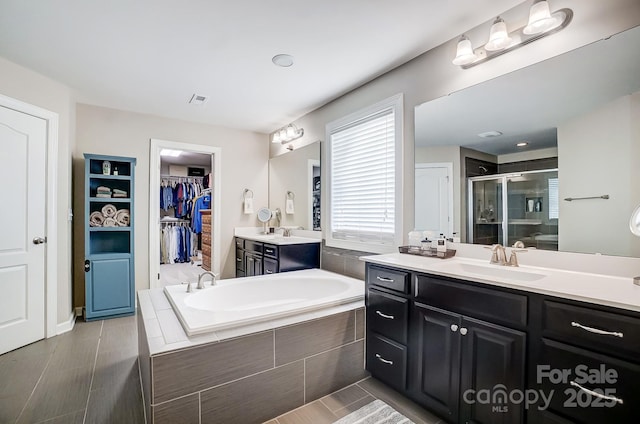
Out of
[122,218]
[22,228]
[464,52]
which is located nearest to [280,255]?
[122,218]

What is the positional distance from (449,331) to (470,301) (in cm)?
22

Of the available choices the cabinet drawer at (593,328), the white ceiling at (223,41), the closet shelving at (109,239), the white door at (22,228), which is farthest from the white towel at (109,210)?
the cabinet drawer at (593,328)

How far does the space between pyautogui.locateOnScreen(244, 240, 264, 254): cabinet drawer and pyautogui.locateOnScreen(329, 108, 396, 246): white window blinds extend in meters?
0.96

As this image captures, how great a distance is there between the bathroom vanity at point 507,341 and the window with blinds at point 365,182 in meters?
0.73

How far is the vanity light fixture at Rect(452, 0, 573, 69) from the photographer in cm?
157

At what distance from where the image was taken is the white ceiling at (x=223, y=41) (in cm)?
181

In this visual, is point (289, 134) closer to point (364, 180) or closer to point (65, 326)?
point (364, 180)

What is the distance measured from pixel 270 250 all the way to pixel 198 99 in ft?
5.99

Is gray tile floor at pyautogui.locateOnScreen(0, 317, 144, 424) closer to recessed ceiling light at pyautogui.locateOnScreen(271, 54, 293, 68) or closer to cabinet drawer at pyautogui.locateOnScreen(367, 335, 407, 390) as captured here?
cabinet drawer at pyautogui.locateOnScreen(367, 335, 407, 390)

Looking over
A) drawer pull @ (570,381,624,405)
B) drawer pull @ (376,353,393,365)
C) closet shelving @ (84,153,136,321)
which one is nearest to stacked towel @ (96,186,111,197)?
closet shelving @ (84,153,136,321)

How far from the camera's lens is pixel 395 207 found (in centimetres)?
254

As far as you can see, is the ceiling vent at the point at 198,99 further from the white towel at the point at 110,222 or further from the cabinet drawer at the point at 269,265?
the cabinet drawer at the point at 269,265

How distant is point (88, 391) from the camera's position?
1.99 meters

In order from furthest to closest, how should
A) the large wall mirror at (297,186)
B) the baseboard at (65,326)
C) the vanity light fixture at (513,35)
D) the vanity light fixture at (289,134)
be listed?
1. the vanity light fixture at (289,134)
2. the large wall mirror at (297,186)
3. the baseboard at (65,326)
4. the vanity light fixture at (513,35)
